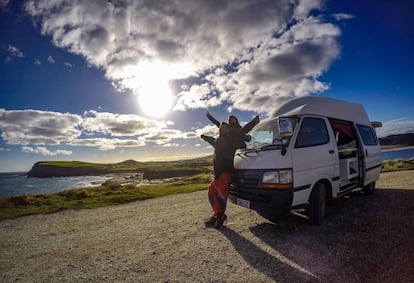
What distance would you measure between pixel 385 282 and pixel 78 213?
1126 cm

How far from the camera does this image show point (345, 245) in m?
4.42

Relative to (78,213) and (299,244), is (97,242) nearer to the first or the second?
(299,244)

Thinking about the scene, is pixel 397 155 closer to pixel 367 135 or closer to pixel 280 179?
pixel 367 135

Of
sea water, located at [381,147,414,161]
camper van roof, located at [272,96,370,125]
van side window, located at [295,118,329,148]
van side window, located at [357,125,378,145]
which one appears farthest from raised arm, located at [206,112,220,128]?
sea water, located at [381,147,414,161]

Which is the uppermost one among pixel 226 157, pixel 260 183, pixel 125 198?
pixel 226 157

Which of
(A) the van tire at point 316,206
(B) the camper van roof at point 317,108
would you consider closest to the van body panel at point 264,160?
(A) the van tire at point 316,206

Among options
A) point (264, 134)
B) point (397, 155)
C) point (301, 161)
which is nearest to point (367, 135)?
point (264, 134)

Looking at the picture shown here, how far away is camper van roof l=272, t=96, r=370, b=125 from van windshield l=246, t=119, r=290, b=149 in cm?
36

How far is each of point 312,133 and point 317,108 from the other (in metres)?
0.84

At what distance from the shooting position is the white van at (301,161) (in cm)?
498

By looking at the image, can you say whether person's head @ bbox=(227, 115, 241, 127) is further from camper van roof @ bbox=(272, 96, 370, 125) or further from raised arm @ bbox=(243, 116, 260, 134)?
camper van roof @ bbox=(272, 96, 370, 125)

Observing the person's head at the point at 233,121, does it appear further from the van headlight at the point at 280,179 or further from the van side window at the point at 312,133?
the van headlight at the point at 280,179

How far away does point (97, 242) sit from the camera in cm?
599

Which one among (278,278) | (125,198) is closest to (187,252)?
(278,278)
